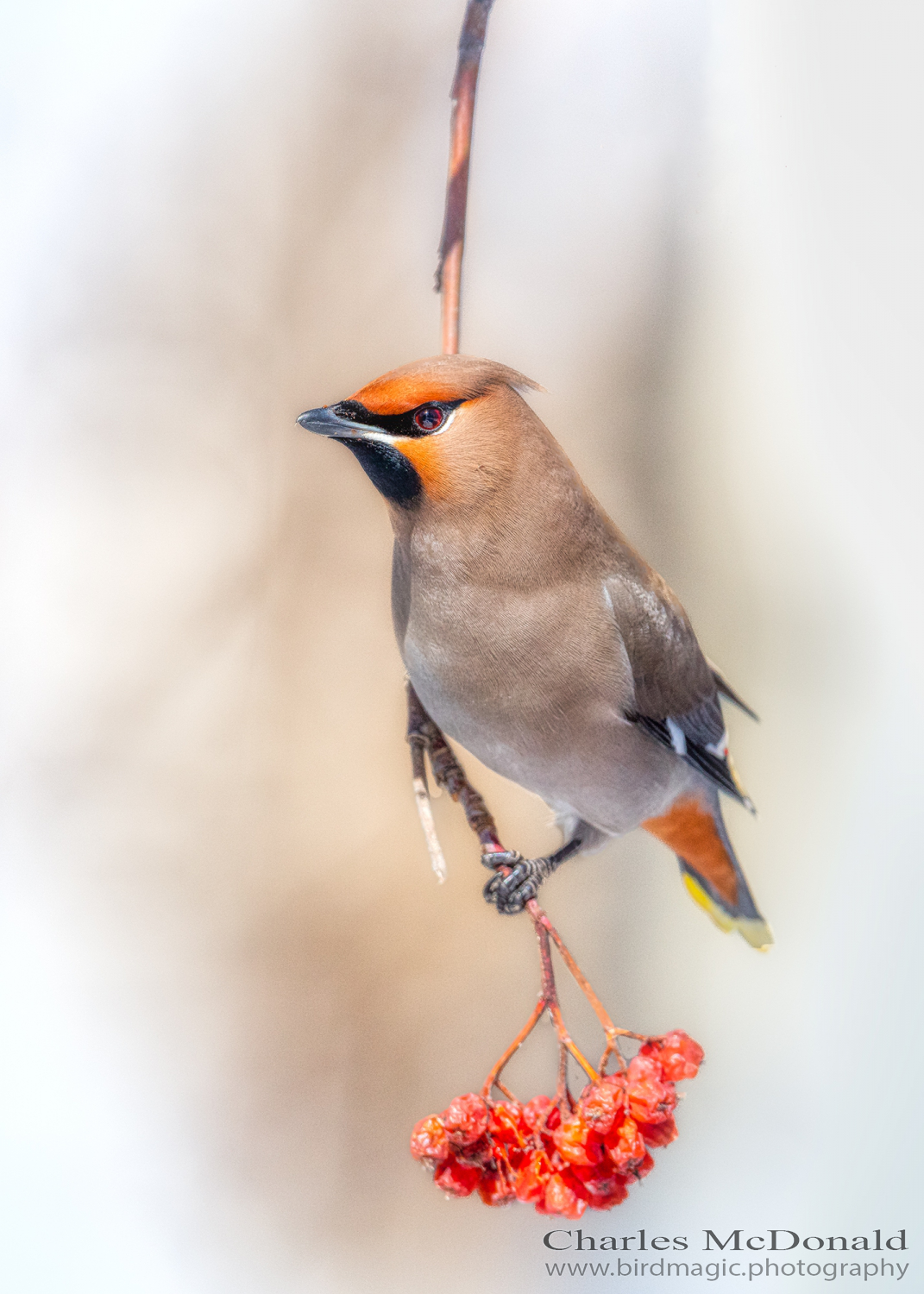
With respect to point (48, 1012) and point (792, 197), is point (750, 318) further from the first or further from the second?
Result: point (48, 1012)

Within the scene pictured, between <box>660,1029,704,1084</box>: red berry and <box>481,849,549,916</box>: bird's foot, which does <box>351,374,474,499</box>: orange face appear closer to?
<box>481,849,549,916</box>: bird's foot

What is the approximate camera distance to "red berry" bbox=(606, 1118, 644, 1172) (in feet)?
3.21

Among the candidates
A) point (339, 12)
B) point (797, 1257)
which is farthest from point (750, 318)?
point (797, 1257)

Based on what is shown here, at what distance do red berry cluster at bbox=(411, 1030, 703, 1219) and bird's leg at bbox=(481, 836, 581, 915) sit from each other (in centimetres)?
21

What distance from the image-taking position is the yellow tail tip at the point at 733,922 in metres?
1.22

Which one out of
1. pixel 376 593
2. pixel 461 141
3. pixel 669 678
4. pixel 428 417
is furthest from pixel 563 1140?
pixel 461 141

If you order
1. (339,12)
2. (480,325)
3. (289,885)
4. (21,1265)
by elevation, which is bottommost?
(21,1265)

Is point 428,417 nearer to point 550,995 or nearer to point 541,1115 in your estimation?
point 550,995

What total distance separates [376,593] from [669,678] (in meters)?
0.37

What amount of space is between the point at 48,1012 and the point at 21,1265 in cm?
32

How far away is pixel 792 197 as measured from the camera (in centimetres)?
123

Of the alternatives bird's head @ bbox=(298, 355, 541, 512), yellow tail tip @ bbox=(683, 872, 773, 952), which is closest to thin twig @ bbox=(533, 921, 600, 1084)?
yellow tail tip @ bbox=(683, 872, 773, 952)

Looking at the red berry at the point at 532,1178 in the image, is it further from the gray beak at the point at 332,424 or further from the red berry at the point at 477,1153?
the gray beak at the point at 332,424

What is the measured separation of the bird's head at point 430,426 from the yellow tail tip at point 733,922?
1.81ft
